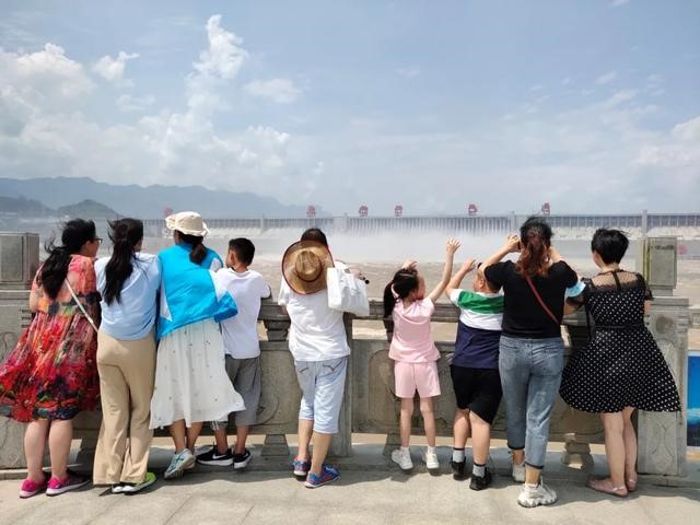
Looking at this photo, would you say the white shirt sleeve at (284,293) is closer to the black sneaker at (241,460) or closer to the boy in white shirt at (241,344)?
the boy in white shirt at (241,344)

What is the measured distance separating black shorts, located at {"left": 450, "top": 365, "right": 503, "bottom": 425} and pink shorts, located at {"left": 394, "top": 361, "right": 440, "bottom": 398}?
17 centimetres

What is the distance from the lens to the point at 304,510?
3279mm

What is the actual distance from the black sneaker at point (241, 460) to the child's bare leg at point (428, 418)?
122 centimetres

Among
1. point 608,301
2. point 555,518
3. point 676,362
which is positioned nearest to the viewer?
point 555,518

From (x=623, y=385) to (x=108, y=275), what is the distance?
315 centimetres

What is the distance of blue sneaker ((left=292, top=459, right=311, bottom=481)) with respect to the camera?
3.69 meters

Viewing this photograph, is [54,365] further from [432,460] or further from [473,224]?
[473,224]

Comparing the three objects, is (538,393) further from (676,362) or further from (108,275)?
(108,275)

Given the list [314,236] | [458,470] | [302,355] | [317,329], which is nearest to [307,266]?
[314,236]

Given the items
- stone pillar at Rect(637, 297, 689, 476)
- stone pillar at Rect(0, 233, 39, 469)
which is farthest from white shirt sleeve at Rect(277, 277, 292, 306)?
stone pillar at Rect(637, 297, 689, 476)

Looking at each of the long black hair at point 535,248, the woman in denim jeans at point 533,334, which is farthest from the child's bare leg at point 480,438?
the long black hair at point 535,248

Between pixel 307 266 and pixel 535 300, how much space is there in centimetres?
136

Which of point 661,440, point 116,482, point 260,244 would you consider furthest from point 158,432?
point 260,244

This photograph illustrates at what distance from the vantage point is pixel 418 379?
146 inches
